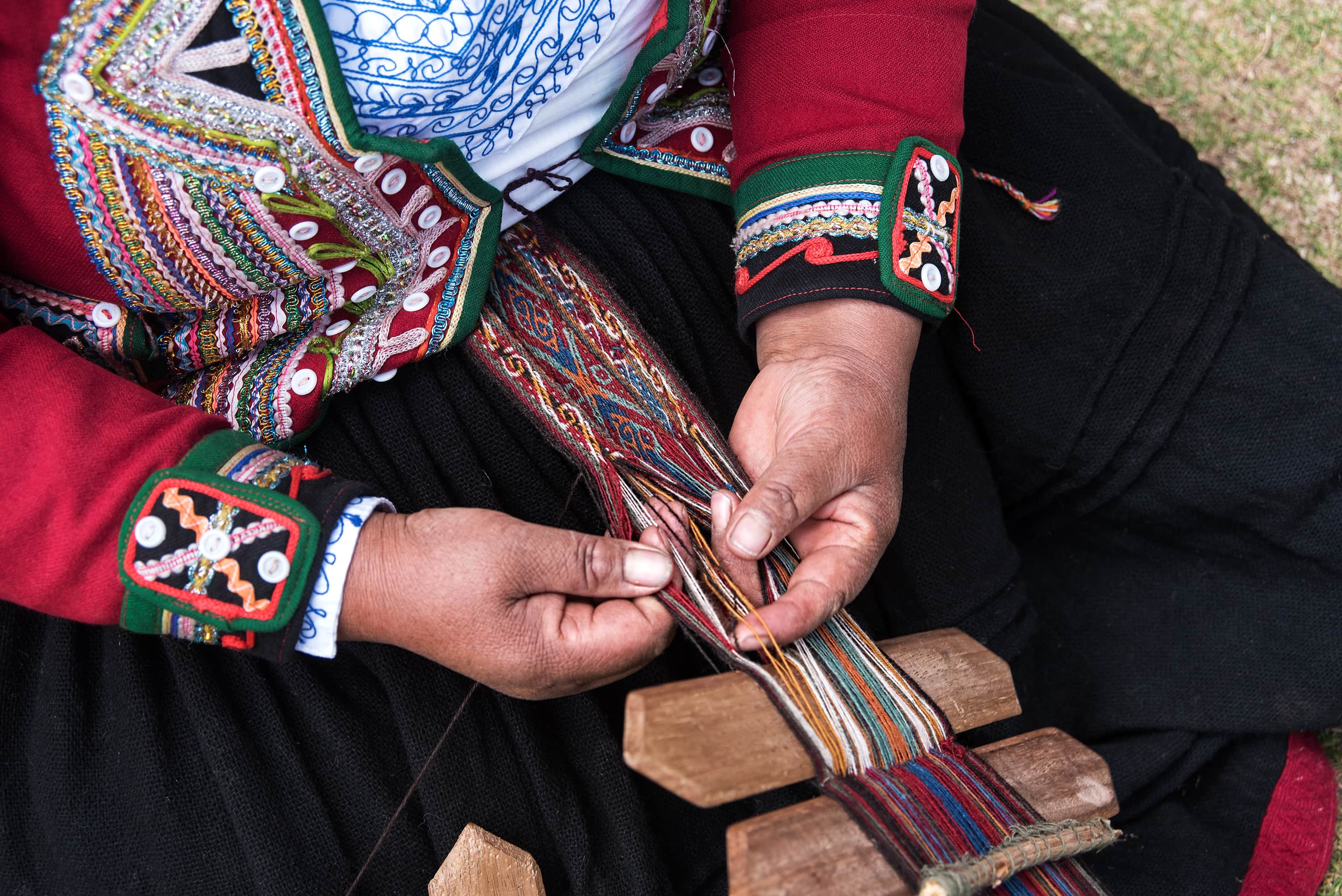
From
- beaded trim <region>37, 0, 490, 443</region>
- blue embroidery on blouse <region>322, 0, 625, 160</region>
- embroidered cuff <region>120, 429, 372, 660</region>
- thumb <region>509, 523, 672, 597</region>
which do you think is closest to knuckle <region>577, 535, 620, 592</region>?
thumb <region>509, 523, 672, 597</region>

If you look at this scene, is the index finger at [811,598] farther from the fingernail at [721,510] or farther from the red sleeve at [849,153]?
the red sleeve at [849,153]

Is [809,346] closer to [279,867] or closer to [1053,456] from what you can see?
[1053,456]

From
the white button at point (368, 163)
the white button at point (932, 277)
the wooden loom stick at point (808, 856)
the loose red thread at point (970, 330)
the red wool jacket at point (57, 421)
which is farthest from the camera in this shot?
the loose red thread at point (970, 330)

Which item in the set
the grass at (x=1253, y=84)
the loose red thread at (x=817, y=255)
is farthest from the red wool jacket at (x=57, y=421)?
the grass at (x=1253, y=84)

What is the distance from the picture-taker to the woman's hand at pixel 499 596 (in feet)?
3.27

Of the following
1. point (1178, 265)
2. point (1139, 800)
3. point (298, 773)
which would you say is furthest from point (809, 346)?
point (1139, 800)

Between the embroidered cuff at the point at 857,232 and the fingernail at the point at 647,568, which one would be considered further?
the embroidered cuff at the point at 857,232

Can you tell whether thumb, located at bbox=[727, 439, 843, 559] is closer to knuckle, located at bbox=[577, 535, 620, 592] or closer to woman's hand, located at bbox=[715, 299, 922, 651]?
woman's hand, located at bbox=[715, 299, 922, 651]

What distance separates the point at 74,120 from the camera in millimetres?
914

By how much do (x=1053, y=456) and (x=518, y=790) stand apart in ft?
3.04

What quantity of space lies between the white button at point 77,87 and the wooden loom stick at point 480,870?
0.83m

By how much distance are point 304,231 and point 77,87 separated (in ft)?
0.81

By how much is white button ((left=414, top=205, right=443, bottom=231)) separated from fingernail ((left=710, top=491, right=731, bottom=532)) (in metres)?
0.49

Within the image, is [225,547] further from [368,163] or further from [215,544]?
[368,163]
